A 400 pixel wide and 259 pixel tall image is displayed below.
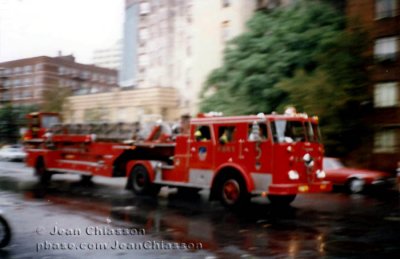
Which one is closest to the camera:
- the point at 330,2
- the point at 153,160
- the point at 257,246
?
the point at 257,246

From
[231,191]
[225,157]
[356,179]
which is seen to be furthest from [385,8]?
[231,191]

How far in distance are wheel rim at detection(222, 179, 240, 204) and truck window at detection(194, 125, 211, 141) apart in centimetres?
149

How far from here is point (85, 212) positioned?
1162 cm

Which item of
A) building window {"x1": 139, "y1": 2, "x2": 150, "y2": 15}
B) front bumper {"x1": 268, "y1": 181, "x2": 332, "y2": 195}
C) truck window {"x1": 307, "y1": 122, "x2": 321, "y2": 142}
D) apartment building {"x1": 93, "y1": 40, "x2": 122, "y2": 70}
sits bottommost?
front bumper {"x1": 268, "y1": 181, "x2": 332, "y2": 195}

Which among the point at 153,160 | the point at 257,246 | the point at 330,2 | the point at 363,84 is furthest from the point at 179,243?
the point at 330,2

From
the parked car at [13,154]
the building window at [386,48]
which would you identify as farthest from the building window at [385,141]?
the parked car at [13,154]

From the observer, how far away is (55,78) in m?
40.2

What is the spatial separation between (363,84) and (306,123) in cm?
1398

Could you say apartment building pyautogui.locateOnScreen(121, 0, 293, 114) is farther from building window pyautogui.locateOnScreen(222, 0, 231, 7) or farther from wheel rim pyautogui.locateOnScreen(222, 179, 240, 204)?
wheel rim pyautogui.locateOnScreen(222, 179, 240, 204)

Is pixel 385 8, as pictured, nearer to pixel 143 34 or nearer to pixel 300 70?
pixel 300 70

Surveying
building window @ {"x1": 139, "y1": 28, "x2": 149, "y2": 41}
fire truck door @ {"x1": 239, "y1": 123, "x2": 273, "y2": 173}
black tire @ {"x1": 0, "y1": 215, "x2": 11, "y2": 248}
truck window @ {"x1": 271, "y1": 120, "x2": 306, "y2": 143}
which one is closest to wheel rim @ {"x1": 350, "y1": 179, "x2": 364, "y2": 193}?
truck window @ {"x1": 271, "y1": 120, "x2": 306, "y2": 143}

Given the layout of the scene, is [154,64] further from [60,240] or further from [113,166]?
[60,240]

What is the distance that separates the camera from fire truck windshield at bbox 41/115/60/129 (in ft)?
69.9

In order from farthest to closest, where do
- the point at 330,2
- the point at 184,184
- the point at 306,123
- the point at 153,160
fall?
the point at 330,2 < the point at 153,160 < the point at 184,184 < the point at 306,123
